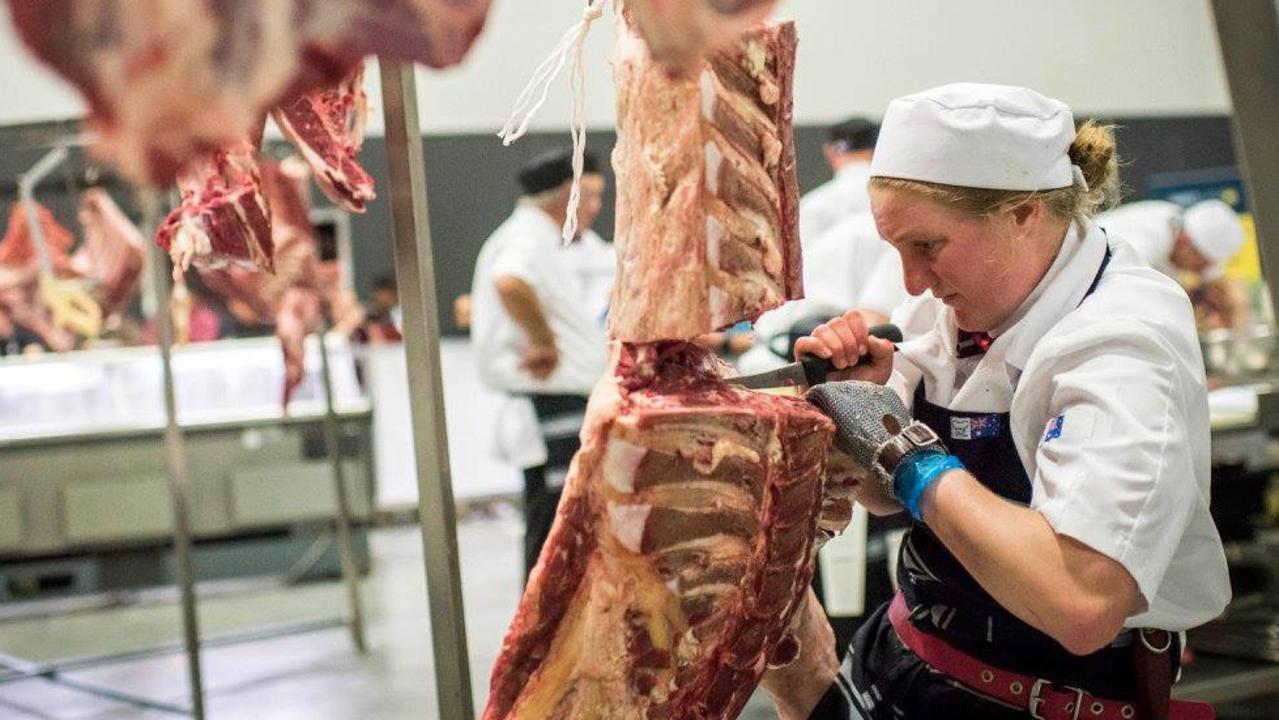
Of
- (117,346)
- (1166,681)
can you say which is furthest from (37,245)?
(1166,681)

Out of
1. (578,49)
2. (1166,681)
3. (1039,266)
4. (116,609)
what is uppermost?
(578,49)

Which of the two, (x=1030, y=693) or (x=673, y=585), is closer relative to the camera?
(x=673, y=585)

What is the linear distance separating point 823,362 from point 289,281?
3.63 meters

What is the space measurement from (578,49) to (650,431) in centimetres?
45

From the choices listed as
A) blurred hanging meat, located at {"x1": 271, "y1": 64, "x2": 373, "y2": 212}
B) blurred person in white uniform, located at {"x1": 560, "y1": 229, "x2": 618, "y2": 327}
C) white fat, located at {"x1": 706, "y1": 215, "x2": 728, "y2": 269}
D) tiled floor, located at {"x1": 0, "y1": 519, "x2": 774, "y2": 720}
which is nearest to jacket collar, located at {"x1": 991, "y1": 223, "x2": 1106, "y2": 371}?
white fat, located at {"x1": 706, "y1": 215, "x2": 728, "y2": 269}

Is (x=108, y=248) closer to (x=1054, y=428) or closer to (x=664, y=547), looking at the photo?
(x=664, y=547)

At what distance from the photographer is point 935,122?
1479mm

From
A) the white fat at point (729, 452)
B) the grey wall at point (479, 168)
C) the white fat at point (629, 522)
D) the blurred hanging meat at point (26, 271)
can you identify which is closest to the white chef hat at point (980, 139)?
the white fat at point (729, 452)

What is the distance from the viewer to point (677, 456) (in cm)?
127

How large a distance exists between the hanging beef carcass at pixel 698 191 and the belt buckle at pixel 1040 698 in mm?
556

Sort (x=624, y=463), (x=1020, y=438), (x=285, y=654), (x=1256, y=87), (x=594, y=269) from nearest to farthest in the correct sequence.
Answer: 1. (x=624, y=463)
2. (x=1020, y=438)
3. (x=1256, y=87)
4. (x=285, y=654)
5. (x=594, y=269)

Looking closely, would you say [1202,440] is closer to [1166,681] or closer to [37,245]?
[1166,681]

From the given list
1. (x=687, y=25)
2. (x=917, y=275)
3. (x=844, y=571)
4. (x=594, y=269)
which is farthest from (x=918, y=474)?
(x=594, y=269)

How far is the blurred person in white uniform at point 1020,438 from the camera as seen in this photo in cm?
133
